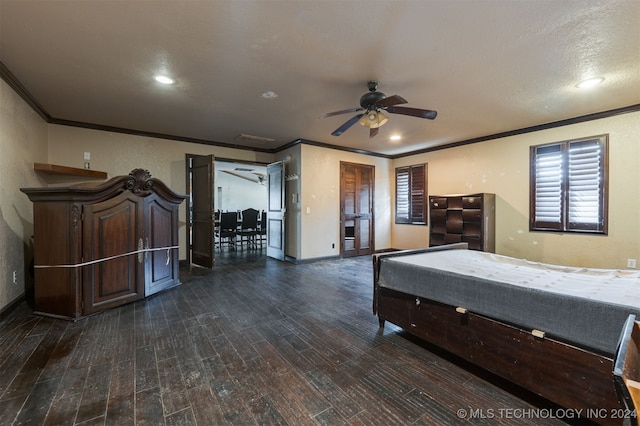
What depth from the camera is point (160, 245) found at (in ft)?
12.1

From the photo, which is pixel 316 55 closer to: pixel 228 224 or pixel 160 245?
pixel 160 245

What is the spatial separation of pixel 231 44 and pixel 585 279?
3.20 metres

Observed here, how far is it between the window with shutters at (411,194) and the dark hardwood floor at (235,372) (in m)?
3.86

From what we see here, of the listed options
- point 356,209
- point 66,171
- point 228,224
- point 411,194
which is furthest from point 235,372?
point 411,194

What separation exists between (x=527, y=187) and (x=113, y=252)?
625 centimetres

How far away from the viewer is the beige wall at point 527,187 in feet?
12.1

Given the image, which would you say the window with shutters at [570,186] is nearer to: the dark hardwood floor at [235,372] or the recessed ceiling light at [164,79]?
the dark hardwood floor at [235,372]

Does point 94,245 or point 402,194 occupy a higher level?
point 402,194

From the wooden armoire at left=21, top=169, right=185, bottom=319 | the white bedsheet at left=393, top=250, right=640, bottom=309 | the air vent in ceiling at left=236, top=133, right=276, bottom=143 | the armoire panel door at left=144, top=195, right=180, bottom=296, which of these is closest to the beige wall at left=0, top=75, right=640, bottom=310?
the wooden armoire at left=21, top=169, right=185, bottom=319

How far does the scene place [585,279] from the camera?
5.85ft

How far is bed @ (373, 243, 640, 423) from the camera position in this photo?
1.30 m

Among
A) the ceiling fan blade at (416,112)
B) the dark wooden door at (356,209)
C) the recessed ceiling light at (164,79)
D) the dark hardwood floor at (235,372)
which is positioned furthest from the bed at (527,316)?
the dark wooden door at (356,209)

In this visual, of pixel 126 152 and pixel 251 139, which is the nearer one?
pixel 126 152

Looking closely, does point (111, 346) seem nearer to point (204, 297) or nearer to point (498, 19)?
point (204, 297)
